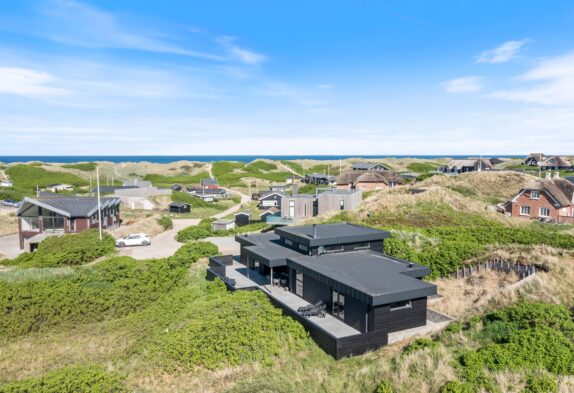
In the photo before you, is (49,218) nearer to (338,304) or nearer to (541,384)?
(338,304)

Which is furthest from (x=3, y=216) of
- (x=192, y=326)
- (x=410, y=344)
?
(x=410, y=344)

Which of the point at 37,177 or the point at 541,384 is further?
the point at 37,177

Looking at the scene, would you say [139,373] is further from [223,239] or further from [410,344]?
[223,239]

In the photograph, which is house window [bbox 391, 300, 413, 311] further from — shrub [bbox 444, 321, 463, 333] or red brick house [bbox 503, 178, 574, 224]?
red brick house [bbox 503, 178, 574, 224]

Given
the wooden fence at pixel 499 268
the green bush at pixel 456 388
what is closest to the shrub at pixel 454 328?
the green bush at pixel 456 388

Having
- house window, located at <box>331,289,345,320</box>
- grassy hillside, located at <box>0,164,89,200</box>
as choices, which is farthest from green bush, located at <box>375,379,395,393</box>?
grassy hillside, located at <box>0,164,89,200</box>

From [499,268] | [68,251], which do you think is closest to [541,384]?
[499,268]
